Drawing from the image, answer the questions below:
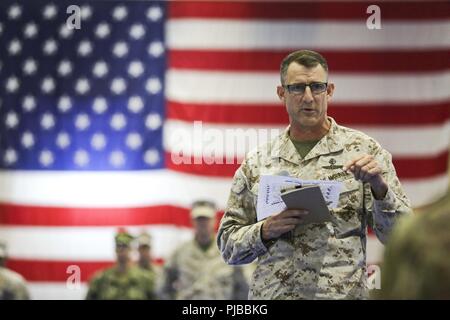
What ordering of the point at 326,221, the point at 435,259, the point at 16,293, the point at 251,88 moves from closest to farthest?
the point at 435,259, the point at 326,221, the point at 16,293, the point at 251,88

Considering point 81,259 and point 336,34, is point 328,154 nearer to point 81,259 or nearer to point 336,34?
point 336,34

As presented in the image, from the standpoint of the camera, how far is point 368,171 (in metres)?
2.51

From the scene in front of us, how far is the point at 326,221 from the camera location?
268 centimetres

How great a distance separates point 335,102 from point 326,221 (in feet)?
10.6

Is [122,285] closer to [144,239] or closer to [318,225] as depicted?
[144,239]

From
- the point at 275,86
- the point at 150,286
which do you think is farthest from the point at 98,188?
the point at 275,86

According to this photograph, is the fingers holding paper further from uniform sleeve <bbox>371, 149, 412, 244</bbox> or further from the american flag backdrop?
the american flag backdrop

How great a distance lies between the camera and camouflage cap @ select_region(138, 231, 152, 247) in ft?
19.1

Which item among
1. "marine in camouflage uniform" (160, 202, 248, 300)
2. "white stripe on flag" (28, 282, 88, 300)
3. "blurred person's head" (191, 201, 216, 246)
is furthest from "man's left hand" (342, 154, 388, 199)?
"white stripe on flag" (28, 282, 88, 300)

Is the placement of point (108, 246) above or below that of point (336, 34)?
below

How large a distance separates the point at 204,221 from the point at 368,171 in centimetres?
317

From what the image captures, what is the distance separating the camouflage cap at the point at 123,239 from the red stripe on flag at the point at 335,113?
747mm

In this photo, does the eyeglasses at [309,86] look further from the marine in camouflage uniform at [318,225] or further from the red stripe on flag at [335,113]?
the red stripe on flag at [335,113]

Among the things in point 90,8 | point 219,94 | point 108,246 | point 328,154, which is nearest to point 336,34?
point 219,94
